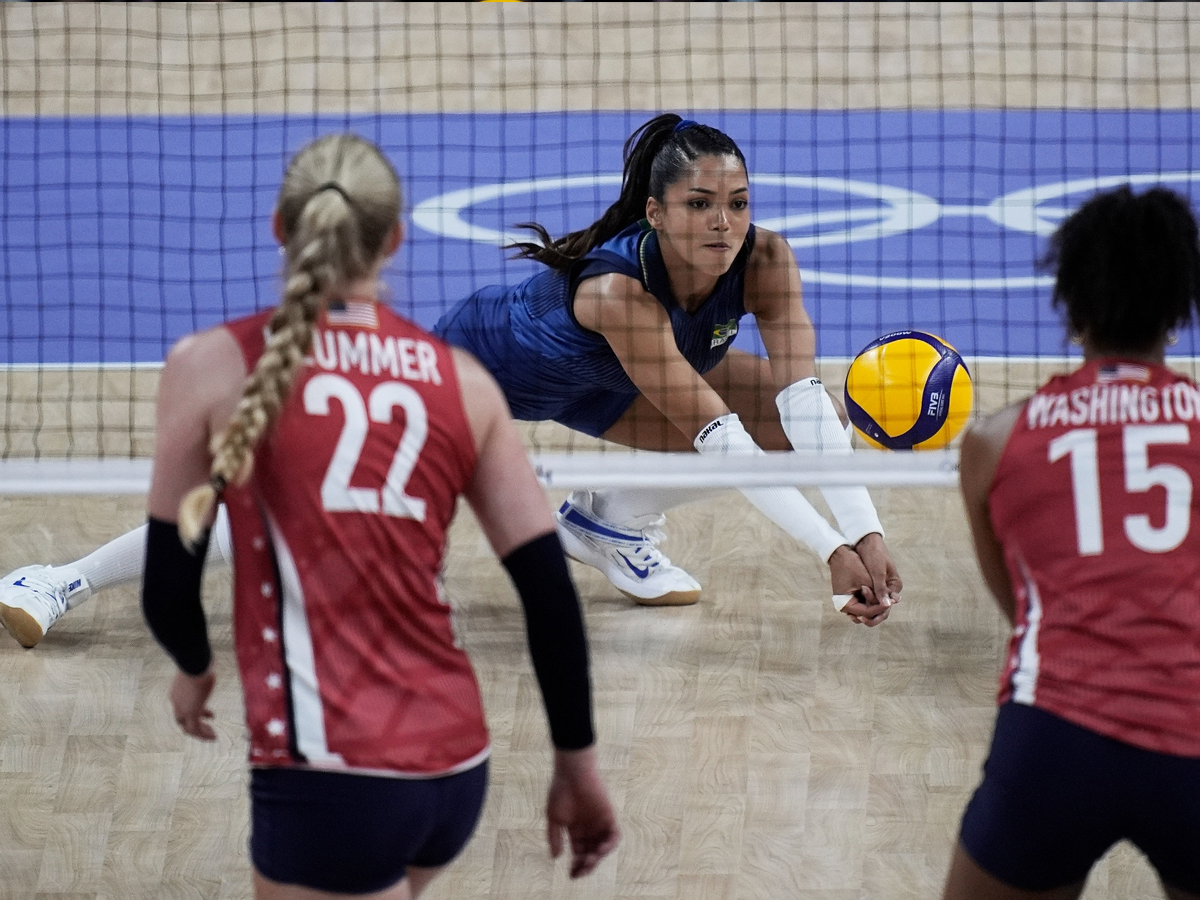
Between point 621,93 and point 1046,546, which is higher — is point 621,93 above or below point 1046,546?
above

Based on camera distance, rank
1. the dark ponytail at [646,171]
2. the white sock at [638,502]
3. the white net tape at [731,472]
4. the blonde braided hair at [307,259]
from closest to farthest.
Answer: the blonde braided hair at [307,259] → the white net tape at [731,472] → the dark ponytail at [646,171] → the white sock at [638,502]

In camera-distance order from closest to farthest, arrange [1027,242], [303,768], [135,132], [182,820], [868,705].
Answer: [303,768] < [182,820] < [868,705] < [1027,242] < [135,132]

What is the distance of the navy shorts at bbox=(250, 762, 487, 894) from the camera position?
2076mm

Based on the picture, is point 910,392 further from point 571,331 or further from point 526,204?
point 526,204

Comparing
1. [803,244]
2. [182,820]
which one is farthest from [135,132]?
[182,820]

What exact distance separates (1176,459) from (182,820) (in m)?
2.37

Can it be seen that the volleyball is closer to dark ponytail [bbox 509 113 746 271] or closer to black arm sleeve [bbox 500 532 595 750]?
dark ponytail [bbox 509 113 746 271]

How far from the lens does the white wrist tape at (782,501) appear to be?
391cm

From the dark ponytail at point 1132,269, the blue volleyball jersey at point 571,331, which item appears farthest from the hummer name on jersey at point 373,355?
the blue volleyball jersey at point 571,331

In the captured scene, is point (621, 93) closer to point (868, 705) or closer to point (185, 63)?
point (185, 63)

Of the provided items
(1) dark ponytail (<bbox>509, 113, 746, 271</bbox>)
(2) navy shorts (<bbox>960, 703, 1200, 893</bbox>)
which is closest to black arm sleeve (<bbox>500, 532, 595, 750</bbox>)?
(2) navy shorts (<bbox>960, 703, 1200, 893</bbox>)

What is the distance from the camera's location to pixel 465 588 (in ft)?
15.1

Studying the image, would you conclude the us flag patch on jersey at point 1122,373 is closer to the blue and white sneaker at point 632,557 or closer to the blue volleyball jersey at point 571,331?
the blue volleyball jersey at point 571,331

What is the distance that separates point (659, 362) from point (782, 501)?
18.5 inches
